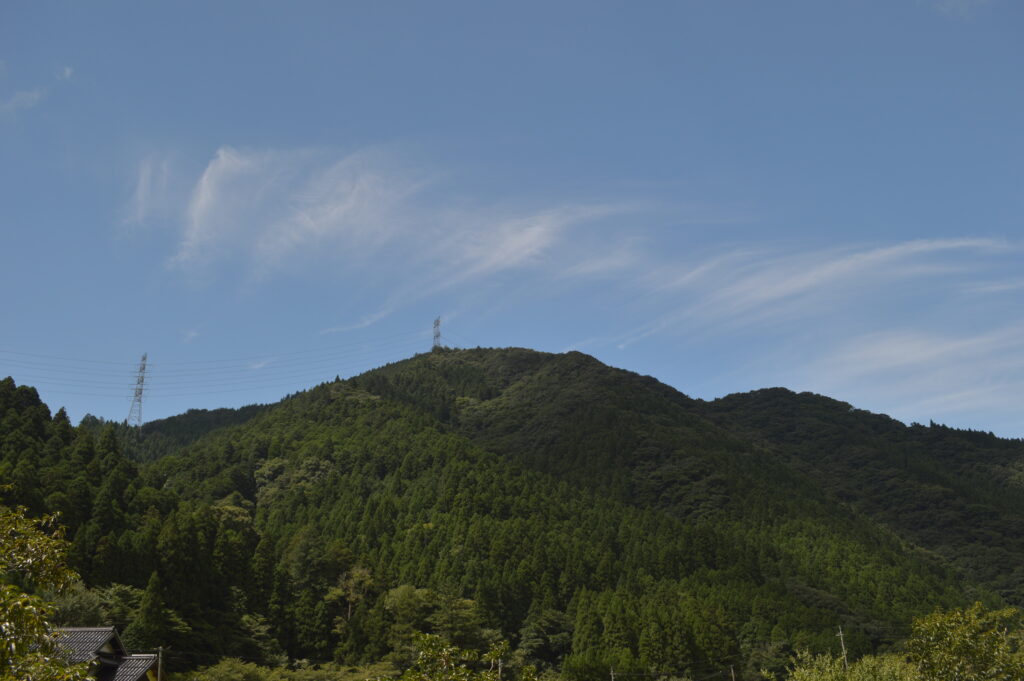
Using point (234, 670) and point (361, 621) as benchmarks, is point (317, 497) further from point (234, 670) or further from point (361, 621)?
point (234, 670)

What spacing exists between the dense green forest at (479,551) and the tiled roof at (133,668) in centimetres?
2334

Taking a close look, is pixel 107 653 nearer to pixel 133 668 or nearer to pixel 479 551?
pixel 133 668

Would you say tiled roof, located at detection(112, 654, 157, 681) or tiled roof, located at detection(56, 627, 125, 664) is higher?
tiled roof, located at detection(56, 627, 125, 664)

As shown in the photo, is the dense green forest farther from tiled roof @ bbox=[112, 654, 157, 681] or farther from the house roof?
the house roof

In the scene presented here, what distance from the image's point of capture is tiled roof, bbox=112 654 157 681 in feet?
107

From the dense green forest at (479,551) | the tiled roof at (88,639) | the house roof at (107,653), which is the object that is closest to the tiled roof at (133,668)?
the house roof at (107,653)

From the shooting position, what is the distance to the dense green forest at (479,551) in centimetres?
8156

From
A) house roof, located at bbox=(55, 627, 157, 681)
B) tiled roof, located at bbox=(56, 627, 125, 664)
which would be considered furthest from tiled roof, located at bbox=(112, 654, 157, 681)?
tiled roof, located at bbox=(56, 627, 125, 664)

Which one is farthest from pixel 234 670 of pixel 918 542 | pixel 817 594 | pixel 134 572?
pixel 918 542

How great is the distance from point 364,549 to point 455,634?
37.2 meters

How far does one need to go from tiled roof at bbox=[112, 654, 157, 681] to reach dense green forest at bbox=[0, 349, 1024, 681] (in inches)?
919

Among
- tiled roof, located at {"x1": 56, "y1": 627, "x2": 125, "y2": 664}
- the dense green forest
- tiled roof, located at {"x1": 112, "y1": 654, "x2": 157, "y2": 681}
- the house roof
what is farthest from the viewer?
the dense green forest

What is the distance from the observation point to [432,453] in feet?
559

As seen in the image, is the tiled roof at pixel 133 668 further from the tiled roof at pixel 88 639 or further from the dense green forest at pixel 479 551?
the dense green forest at pixel 479 551
